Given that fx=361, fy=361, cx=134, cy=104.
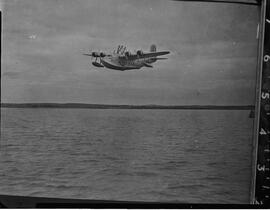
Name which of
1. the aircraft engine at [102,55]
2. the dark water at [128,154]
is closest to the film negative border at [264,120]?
the dark water at [128,154]

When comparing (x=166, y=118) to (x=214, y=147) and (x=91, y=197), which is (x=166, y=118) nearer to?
(x=214, y=147)

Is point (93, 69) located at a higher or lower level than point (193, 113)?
higher

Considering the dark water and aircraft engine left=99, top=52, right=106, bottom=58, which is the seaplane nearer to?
aircraft engine left=99, top=52, right=106, bottom=58

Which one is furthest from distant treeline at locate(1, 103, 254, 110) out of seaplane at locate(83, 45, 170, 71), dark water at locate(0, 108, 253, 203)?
seaplane at locate(83, 45, 170, 71)

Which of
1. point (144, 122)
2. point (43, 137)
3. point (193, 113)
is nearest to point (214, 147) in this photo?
point (193, 113)

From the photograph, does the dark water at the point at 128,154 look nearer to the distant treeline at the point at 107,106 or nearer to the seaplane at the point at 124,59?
the distant treeline at the point at 107,106

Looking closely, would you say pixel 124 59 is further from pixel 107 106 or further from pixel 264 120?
pixel 264 120
